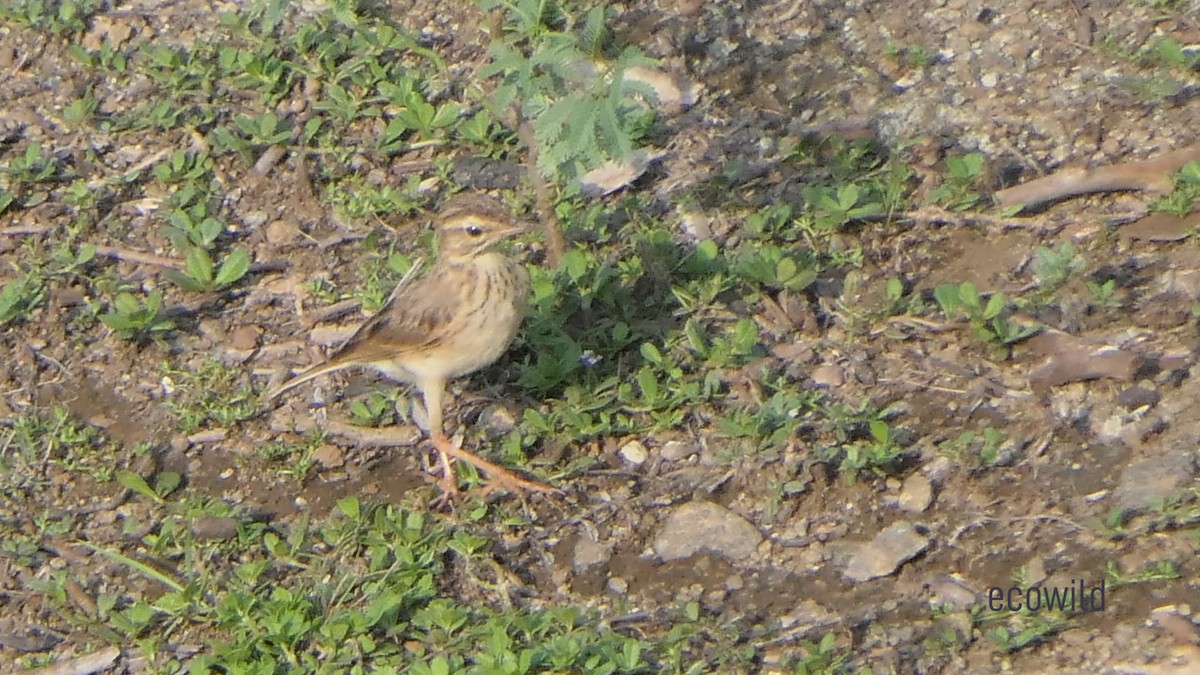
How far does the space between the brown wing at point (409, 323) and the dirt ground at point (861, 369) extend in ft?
1.40

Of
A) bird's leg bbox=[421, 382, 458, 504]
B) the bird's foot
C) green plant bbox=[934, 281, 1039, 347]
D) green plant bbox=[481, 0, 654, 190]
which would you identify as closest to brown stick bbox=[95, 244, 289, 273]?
bird's leg bbox=[421, 382, 458, 504]

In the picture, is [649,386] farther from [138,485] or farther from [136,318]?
[136,318]

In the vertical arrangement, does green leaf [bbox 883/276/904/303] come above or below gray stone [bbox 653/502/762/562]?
above

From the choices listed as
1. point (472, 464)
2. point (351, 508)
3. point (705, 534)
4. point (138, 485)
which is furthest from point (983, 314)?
point (138, 485)

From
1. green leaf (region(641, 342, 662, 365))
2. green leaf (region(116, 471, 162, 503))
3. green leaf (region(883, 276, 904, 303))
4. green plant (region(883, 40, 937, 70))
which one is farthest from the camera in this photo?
green plant (region(883, 40, 937, 70))

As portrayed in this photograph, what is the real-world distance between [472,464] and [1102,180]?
3514mm

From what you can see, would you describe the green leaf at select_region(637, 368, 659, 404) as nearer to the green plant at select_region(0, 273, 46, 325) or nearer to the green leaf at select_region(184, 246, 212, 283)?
the green leaf at select_region(184, 246, 212, 283)

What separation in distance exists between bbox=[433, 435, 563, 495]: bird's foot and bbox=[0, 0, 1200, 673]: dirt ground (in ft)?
0.31

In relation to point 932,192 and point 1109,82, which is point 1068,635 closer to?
point 932,192

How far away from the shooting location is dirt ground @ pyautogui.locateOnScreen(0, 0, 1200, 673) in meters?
6.36

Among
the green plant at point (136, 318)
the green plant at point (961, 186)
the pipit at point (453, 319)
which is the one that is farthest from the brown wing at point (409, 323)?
the green plant at point (961, 186)

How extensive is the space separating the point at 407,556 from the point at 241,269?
2369 mm

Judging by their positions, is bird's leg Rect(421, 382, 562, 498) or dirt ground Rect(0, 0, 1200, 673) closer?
dirt ground Rect(0, 0, 1200, 673)

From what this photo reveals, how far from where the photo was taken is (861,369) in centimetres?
757
